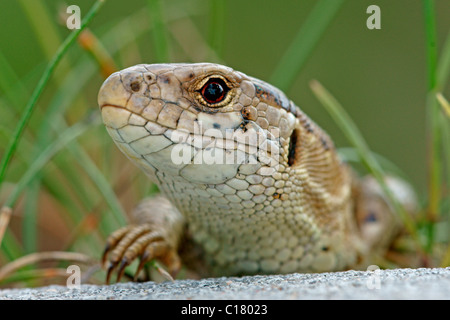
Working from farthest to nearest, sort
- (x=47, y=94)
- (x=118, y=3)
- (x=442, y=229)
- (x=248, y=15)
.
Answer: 1. (x=248, y=15)
2. (x=118, y=3)
3. (x=47, y=94)
4. (x=442, y=229)

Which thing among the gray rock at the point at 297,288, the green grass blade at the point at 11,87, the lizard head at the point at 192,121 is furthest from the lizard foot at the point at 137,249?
the green grass blade at the point at 11,87

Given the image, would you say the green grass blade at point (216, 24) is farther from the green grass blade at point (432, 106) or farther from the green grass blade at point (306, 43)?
the green grass blade at point (432, 106)

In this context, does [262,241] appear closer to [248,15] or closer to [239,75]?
[239,75]

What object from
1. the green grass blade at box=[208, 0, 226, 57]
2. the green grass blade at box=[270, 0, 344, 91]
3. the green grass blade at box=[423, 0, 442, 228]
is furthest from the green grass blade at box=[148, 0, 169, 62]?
the green grass blade at box=[423, 0, 442, 228]

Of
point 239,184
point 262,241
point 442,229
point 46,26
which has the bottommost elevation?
point 442,229

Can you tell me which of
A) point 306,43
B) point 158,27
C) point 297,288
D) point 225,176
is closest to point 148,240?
point 225,176

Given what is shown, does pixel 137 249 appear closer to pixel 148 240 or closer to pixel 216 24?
pixel 148 240
